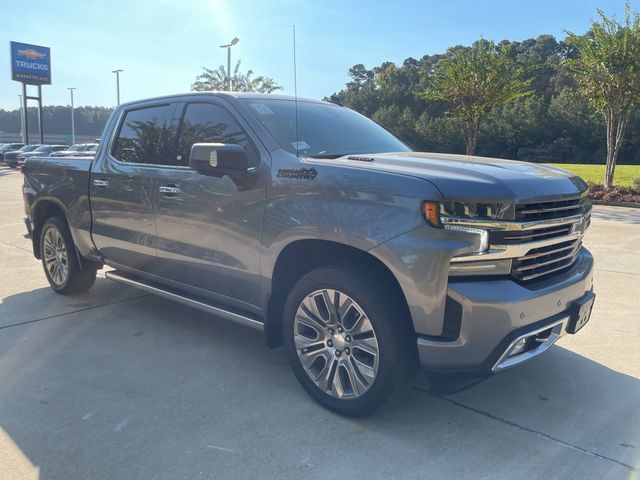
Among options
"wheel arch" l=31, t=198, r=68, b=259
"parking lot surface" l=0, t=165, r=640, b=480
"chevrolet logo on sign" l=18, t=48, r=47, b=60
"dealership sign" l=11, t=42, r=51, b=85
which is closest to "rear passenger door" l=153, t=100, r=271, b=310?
"parking lot surface" l=0, t=165, r=640, b=480

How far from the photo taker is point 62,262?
18.7 feet

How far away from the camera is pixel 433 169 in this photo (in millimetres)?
3074

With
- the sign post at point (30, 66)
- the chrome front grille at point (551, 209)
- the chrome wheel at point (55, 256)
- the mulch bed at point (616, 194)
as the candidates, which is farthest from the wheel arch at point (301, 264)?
the sign post at point (30, 66)

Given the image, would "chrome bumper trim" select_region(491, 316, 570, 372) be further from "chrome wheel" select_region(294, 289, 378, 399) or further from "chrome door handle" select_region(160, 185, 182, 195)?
"chrome door handle" select_region(160, 185, 182, 195)

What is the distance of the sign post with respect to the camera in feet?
143

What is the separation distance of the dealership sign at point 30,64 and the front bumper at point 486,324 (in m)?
49.4

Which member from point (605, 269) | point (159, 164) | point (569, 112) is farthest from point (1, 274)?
point (569, 112)

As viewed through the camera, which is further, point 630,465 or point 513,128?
point 513,128

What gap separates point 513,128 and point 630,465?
53.5 meters

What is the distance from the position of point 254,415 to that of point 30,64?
163 feet

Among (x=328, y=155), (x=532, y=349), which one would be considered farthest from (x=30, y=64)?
(x=532, y=349)

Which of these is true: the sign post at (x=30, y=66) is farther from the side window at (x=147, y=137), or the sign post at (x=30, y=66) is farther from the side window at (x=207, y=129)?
the side window at (x=207, y=129)

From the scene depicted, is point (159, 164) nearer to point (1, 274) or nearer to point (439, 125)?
→ point (1, 274)

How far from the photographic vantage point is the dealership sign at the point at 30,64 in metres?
43.7
